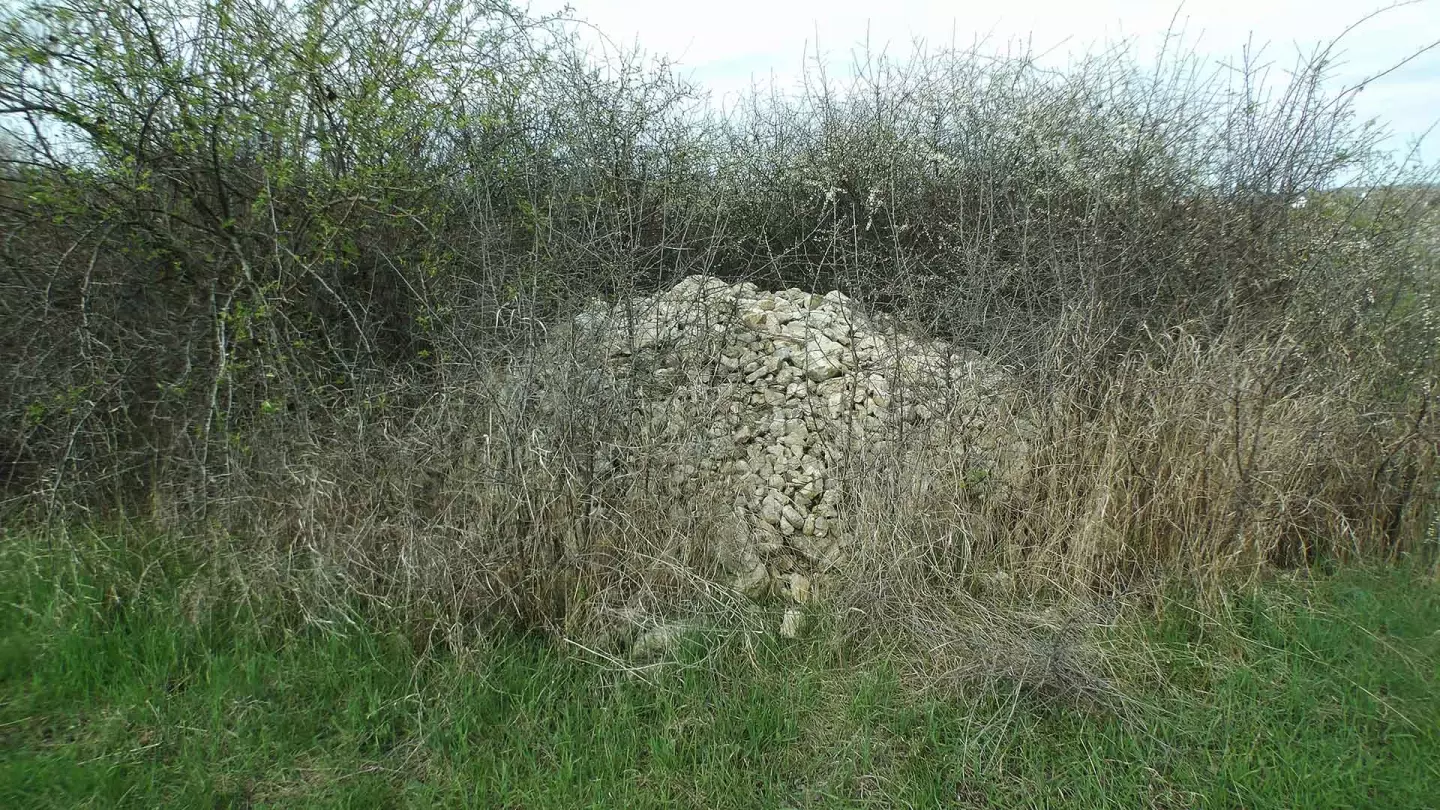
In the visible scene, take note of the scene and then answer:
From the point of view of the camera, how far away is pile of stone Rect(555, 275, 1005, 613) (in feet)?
13.8

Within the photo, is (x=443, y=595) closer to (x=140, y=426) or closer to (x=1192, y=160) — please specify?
(x=140, y=426)

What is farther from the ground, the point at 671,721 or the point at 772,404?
the point at 772,404

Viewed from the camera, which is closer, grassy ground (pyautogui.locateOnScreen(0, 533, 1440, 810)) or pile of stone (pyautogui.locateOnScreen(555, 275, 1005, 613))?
grassy ground (pyautogui.locateOnScreen(0, 533, 1440, 810))

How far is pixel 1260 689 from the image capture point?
3158 mm

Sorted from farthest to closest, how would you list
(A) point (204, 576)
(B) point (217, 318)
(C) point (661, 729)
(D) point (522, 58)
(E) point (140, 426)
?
(D) point (522, 58) → (E) point (140, 426) → (B) point (217, 318) → (A) point (204, 576) → (C) point (661, 729)

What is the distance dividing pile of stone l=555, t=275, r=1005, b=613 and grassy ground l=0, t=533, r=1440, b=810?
0.88m

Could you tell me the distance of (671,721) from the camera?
312 cm

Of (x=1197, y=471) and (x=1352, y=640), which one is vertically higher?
(x=1197, y=471)

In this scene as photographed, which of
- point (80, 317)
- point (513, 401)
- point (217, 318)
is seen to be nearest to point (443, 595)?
point (513, 401)

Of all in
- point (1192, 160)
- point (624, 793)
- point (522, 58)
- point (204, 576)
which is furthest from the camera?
point (1192, 160)

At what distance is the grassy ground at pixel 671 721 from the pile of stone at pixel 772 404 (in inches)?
34.7

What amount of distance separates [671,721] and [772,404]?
2.23 m

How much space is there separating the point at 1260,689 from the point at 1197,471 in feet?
3.61

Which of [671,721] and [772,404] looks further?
[772,404]
